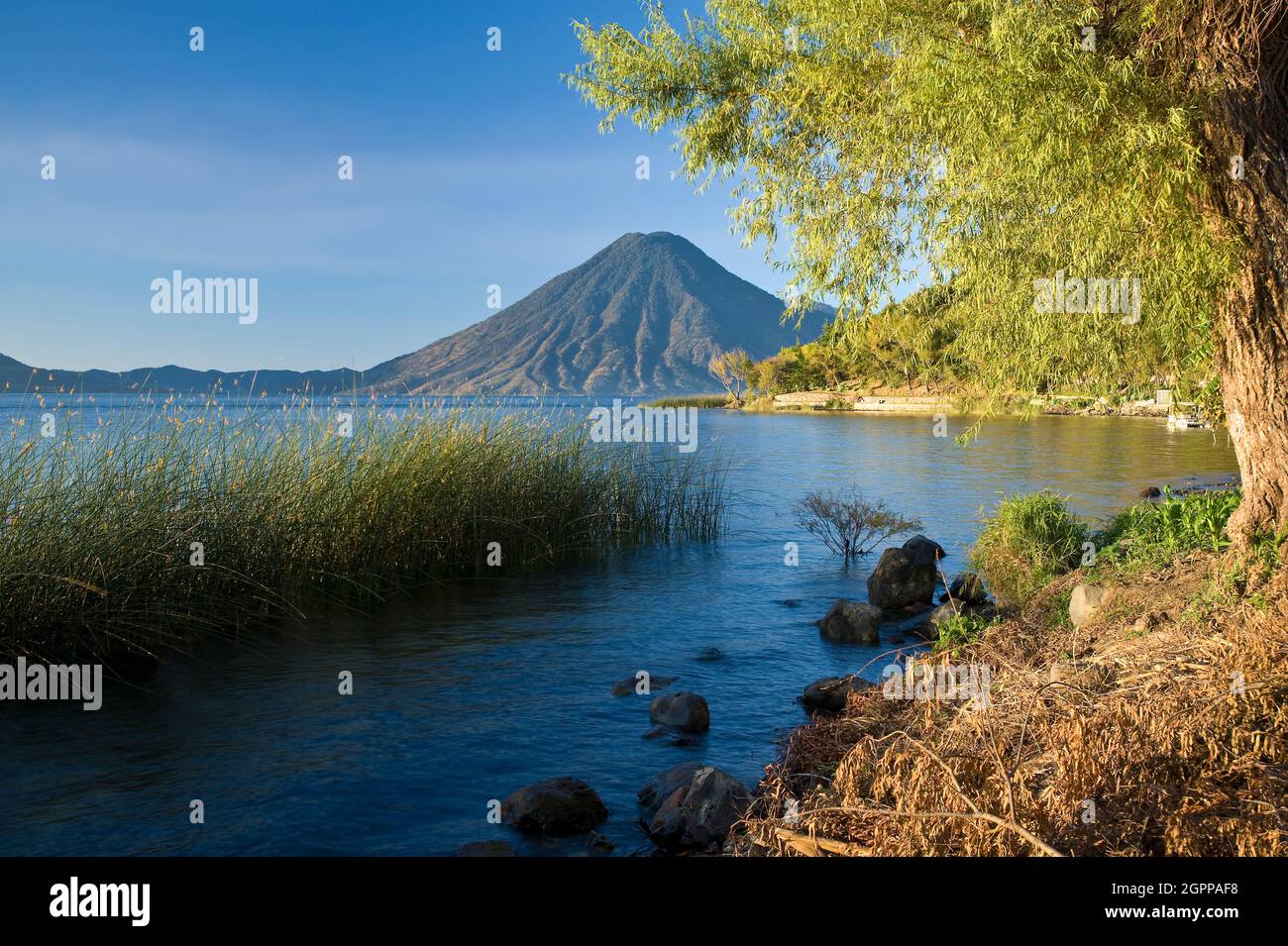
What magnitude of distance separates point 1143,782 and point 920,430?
168ft

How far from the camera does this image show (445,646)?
11922 mm

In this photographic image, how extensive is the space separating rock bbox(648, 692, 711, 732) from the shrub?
9713 mm

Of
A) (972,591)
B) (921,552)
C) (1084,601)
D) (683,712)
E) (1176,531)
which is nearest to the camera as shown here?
(683,712)

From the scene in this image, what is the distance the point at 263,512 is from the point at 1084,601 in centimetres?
955

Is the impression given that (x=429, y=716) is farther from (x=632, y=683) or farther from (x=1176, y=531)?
(x=1176, y=531)

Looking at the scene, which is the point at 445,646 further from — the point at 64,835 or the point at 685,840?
the point at 685,840

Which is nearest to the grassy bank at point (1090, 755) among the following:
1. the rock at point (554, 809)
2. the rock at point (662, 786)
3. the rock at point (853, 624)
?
the rock at point (662, 786)

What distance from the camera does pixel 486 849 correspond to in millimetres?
6527

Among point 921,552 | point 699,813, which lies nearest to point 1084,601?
point 921,552

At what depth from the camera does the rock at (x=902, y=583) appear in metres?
14.1

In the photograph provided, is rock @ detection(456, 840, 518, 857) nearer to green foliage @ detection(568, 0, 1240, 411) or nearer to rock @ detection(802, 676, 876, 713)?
rock @ detection(802, 676, 876, 713)

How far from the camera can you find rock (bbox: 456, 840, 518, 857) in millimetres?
6484

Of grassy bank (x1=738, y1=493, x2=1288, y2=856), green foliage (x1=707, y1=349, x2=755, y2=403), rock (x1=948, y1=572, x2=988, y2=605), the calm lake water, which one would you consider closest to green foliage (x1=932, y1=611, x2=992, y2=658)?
the calm lake water
